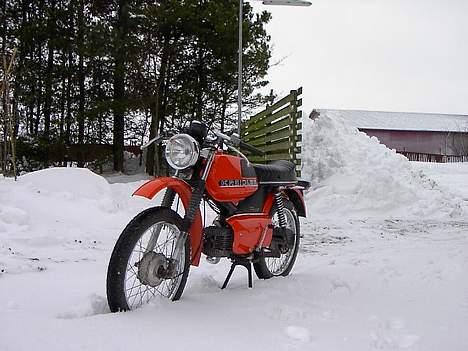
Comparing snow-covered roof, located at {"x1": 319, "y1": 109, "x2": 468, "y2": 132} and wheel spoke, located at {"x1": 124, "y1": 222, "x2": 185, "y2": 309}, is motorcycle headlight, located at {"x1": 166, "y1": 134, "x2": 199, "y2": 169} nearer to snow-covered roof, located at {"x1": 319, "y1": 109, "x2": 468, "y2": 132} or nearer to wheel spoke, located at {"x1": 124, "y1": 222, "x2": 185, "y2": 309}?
wheel spoke, located at {"x1": 124, "y1": 222, "x2": 185, "y2": 309}

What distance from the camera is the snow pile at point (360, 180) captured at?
29.6 feet

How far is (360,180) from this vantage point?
33.1 feet

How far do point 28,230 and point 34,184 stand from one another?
7.05 ft

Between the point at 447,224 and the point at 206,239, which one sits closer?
the point at 206,239

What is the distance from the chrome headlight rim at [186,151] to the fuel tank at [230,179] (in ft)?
0.72

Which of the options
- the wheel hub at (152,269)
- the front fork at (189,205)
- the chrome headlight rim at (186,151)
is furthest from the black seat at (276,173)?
the wheel hub at (152,269)

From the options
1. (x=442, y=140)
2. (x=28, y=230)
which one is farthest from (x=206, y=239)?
(x=442, y=140)

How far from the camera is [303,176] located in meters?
11.5

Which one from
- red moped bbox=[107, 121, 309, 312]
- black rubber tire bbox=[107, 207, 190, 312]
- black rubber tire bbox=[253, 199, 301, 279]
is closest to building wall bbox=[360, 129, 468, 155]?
black rubber tire bbox=[253, 199, 301, 279]

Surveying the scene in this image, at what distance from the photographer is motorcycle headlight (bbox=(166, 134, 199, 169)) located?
3254 millimetres

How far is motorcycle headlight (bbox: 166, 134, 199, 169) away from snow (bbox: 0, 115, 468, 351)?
0.85 meters

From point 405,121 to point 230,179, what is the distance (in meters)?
47.3

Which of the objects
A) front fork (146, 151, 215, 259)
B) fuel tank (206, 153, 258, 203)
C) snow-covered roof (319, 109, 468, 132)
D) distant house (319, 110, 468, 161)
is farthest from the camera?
snow-covered roof (319, 109, 468, 132)

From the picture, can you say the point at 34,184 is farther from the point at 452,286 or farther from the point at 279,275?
the point at 452,286
